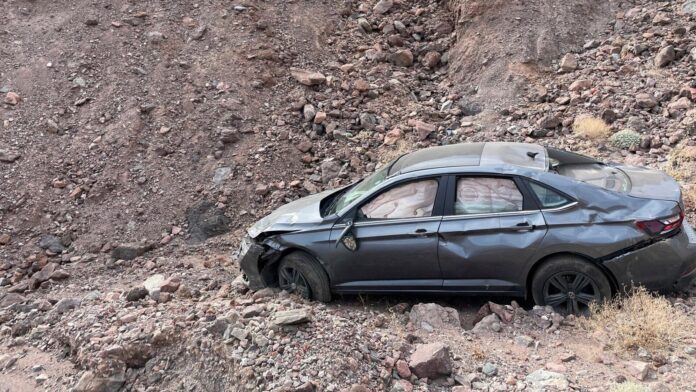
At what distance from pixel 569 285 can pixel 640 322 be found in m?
0.68

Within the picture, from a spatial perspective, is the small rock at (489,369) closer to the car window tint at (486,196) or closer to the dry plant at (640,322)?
the dry plant at (640,322)

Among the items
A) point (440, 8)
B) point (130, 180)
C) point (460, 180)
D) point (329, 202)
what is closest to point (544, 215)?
point (460, 180)

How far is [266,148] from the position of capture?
33.2 ft

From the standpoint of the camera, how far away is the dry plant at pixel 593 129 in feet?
29.3

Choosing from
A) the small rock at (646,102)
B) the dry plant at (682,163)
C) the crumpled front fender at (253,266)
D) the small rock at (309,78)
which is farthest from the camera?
the small rock at (309,78)

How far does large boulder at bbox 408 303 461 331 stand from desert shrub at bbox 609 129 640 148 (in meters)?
4.52

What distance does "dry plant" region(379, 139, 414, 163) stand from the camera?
31.7 ft

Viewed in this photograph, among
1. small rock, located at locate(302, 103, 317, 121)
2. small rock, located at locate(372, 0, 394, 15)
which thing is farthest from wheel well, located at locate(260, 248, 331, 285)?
small rock, located at locate(372, 0, 394, 15)

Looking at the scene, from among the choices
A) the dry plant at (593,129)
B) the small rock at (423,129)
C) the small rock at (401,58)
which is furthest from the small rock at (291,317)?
the small rock at (401,58)

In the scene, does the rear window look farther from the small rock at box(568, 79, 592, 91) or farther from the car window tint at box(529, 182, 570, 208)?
the small rock at box(568, 79, 592, 91)

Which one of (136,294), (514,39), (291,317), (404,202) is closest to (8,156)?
(136,294)

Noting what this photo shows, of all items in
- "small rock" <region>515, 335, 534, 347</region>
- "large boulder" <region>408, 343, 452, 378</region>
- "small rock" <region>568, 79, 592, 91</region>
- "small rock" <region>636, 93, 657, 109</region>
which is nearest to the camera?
"large boulder" <region>408, 343, 452, 378</region>

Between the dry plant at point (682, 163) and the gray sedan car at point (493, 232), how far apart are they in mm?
1959

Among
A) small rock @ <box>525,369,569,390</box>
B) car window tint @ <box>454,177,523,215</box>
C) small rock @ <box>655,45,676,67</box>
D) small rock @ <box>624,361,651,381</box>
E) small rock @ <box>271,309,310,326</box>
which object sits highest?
small rock @ <box>655,45,676,67</box>
